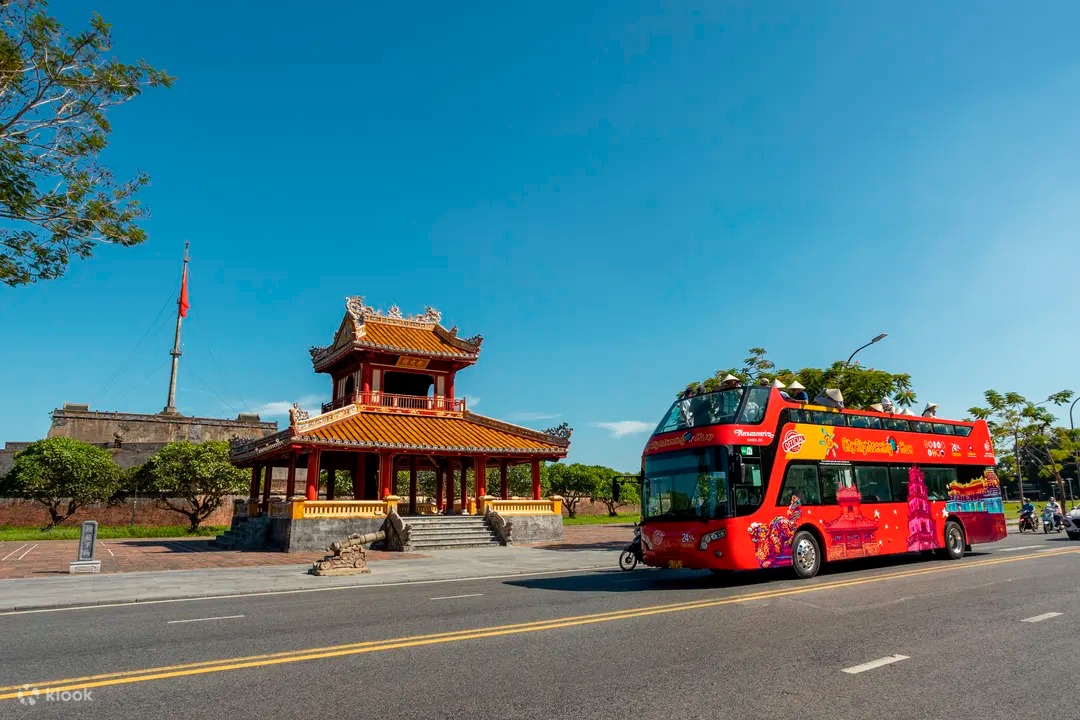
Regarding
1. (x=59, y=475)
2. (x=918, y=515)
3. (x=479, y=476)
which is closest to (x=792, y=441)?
(x=918, y=515)

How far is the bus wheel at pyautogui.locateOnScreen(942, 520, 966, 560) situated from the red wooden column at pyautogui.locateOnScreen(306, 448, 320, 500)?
2018 cm

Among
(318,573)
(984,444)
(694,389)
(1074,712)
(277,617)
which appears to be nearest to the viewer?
(1074,712)

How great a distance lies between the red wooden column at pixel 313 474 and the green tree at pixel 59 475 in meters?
22.9

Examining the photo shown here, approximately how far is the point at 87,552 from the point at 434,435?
12783mm

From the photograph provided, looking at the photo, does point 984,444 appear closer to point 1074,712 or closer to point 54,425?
point 1074,712

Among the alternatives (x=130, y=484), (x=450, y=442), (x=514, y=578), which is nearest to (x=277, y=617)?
(x=514, y=578)

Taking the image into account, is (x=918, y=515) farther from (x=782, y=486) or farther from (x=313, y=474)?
(x=313, y=474)

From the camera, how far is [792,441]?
523 inches

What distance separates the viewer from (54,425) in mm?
54875

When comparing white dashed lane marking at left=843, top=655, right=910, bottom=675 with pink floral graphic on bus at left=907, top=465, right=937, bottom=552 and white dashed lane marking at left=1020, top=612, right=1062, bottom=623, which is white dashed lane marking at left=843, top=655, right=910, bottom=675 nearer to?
white dashed lane marking at left=1020, top=612, right=1062, bottom=623

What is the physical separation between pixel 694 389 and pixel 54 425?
60.5 meters

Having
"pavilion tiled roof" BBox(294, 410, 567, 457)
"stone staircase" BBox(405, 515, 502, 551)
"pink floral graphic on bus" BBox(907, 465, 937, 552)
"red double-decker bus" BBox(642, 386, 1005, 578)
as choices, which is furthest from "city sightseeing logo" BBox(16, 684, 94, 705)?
"pavilion tiled roof" BBox(294, 410, 567, 457)

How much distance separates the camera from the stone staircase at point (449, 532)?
2422 centimetres

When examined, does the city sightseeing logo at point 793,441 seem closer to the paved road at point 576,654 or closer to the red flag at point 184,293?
the paved road at point 576,654
